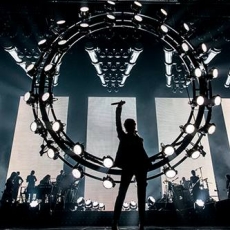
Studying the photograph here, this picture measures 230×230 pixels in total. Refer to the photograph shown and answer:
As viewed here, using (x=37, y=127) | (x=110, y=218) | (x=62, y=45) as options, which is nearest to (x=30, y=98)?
(x=37, y=127)

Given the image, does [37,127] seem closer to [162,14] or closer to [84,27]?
[84,27]

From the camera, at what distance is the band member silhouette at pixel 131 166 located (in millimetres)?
2381

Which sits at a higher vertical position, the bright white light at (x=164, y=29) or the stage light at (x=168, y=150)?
the bright white light at (x=164, y=29)

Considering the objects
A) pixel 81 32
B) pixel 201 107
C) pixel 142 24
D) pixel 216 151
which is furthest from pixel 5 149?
pixel 216 151

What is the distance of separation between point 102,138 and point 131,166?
6.18 metres

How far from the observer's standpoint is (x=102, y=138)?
861 centimetres

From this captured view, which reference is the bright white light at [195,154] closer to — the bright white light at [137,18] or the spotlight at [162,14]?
the spotlight at [162,14]

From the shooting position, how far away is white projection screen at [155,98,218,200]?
8.45 meters

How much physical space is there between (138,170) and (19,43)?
5.46 meters

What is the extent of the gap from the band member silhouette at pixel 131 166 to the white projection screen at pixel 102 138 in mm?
5800

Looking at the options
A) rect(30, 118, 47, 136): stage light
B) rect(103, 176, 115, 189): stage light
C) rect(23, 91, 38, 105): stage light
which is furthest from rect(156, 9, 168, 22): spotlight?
rect(103, 176, 115, 189): stage light

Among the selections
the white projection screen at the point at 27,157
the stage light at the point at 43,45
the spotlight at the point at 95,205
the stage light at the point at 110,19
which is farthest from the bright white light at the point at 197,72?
the white projection screen at the point at 27,157

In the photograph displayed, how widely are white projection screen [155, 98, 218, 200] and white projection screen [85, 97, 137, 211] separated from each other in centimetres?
112

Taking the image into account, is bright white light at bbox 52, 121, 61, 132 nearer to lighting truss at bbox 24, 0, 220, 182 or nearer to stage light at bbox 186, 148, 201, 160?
lighting truss at bbox 24, 0, 220, 182
